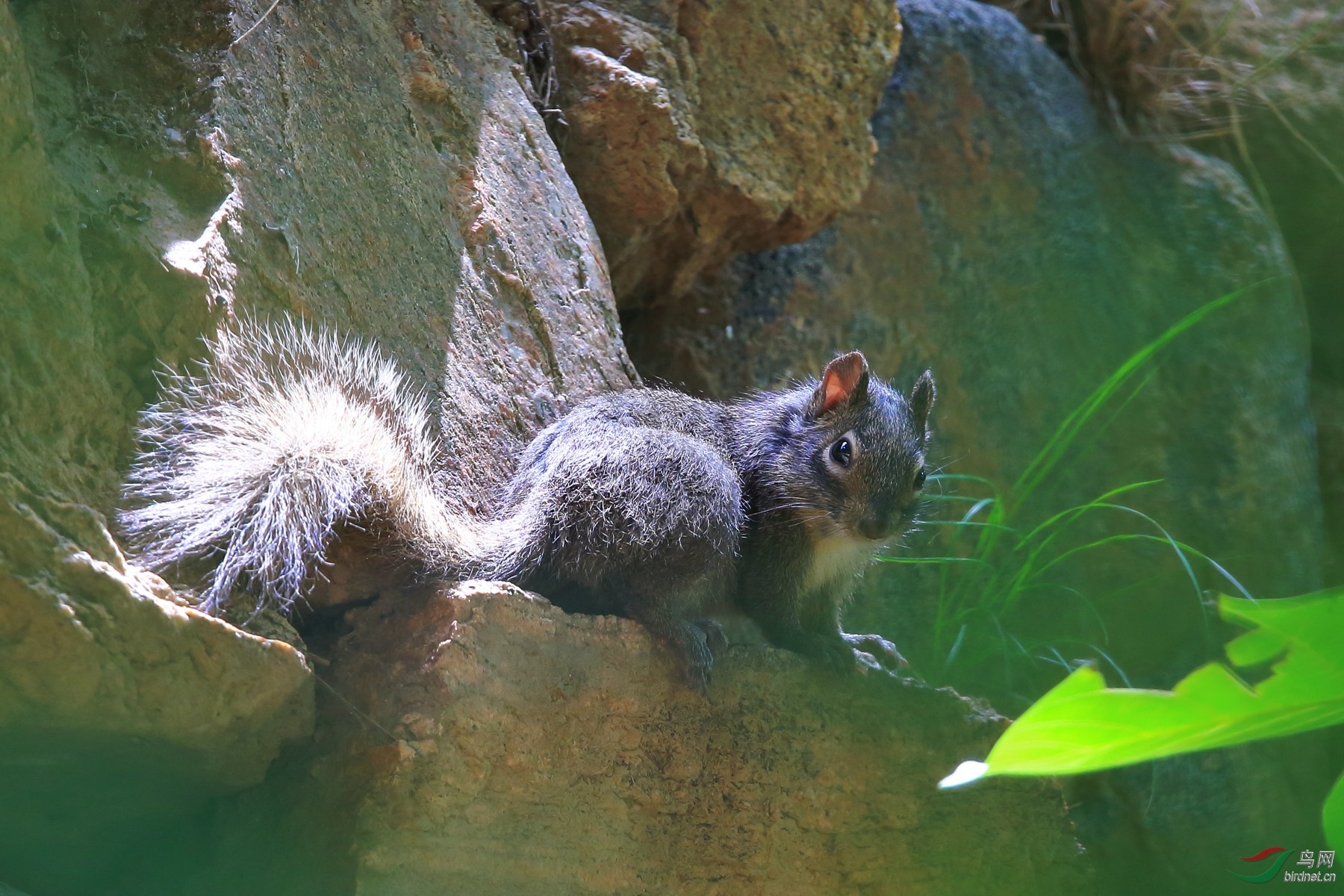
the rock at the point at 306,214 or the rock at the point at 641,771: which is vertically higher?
the rock at the point at 306,214

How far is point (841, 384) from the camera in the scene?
3.47 m

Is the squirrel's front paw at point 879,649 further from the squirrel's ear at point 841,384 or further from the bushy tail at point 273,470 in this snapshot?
the bushy tail at point 273,470

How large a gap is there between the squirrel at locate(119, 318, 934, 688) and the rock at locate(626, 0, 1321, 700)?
140 cm

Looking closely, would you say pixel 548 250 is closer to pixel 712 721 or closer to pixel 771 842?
pixel 712 721

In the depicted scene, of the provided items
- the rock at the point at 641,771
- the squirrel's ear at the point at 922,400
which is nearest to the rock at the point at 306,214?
the rock at the point at 641,771

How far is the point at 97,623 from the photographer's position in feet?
6.51

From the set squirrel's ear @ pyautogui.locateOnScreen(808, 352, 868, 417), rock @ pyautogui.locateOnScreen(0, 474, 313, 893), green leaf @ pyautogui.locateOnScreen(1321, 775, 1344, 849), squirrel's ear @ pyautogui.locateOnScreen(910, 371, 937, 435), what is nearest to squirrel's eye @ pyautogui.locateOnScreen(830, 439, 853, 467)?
squirrel's ear @ pyautogui.locateOnScreen(808, 352, 868, 417)

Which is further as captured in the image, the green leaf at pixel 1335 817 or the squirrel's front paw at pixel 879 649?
the squirrel's front paw at pixel 879 649

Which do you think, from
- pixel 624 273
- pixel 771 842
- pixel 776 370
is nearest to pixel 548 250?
pixel 624 273

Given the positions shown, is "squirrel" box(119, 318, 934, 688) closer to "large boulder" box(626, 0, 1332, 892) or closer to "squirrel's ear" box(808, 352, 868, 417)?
"squirrel's ear" box(808, 352, 868, 417)

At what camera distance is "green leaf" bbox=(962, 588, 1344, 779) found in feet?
2.01

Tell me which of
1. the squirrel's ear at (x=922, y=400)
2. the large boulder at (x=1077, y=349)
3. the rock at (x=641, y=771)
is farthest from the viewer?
the large boulder at (x=1077, y=349)

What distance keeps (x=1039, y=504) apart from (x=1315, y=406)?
2484 millimetres

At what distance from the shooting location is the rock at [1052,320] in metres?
5.11
